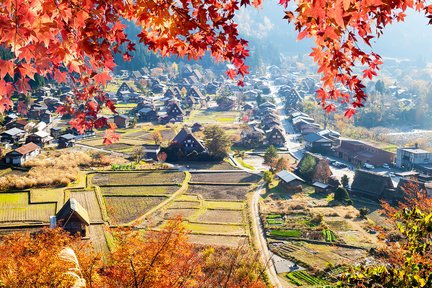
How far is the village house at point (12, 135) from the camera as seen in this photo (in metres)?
35.9

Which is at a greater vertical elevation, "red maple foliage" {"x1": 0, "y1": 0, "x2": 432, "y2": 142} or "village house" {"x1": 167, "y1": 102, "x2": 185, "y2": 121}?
"red maple foliage" {"x1": 0, "y1": 0, "x2": 432, "y2": 142}

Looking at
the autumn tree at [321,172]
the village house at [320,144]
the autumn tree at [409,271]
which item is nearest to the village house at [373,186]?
the autumn tree at [321,172]

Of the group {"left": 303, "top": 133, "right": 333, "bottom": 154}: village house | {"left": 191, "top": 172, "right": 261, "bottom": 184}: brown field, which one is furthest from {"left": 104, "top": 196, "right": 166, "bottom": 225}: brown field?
{"left": 303, "top": 133, "right": 333, "bottom": 154}: village house

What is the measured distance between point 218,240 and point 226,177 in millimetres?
10910

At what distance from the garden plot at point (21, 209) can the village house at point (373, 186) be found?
20.5 m

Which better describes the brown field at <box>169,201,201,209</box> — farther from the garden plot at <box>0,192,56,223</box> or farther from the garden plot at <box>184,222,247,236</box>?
the garden plot at <box>0,192,56,223</box>

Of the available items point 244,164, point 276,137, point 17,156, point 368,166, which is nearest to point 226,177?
point 244,164

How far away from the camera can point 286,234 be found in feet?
65.1

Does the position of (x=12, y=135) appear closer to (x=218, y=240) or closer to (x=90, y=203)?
(x=90, y=203)

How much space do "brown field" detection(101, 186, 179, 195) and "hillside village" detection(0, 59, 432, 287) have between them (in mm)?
138

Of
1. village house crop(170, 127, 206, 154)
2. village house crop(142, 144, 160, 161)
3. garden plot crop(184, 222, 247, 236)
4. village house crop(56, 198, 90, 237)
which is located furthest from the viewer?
→ village house crop(170, 127, 206, 154)

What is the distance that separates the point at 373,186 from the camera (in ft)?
85.6

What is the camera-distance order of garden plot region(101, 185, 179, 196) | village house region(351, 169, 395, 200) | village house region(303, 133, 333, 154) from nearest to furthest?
garden plot region(101, 185, 179, 196) → village house region(351, 169, 395, 200) → village house region(303, 133, 333, 154)

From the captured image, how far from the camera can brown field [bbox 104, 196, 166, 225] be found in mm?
21234
